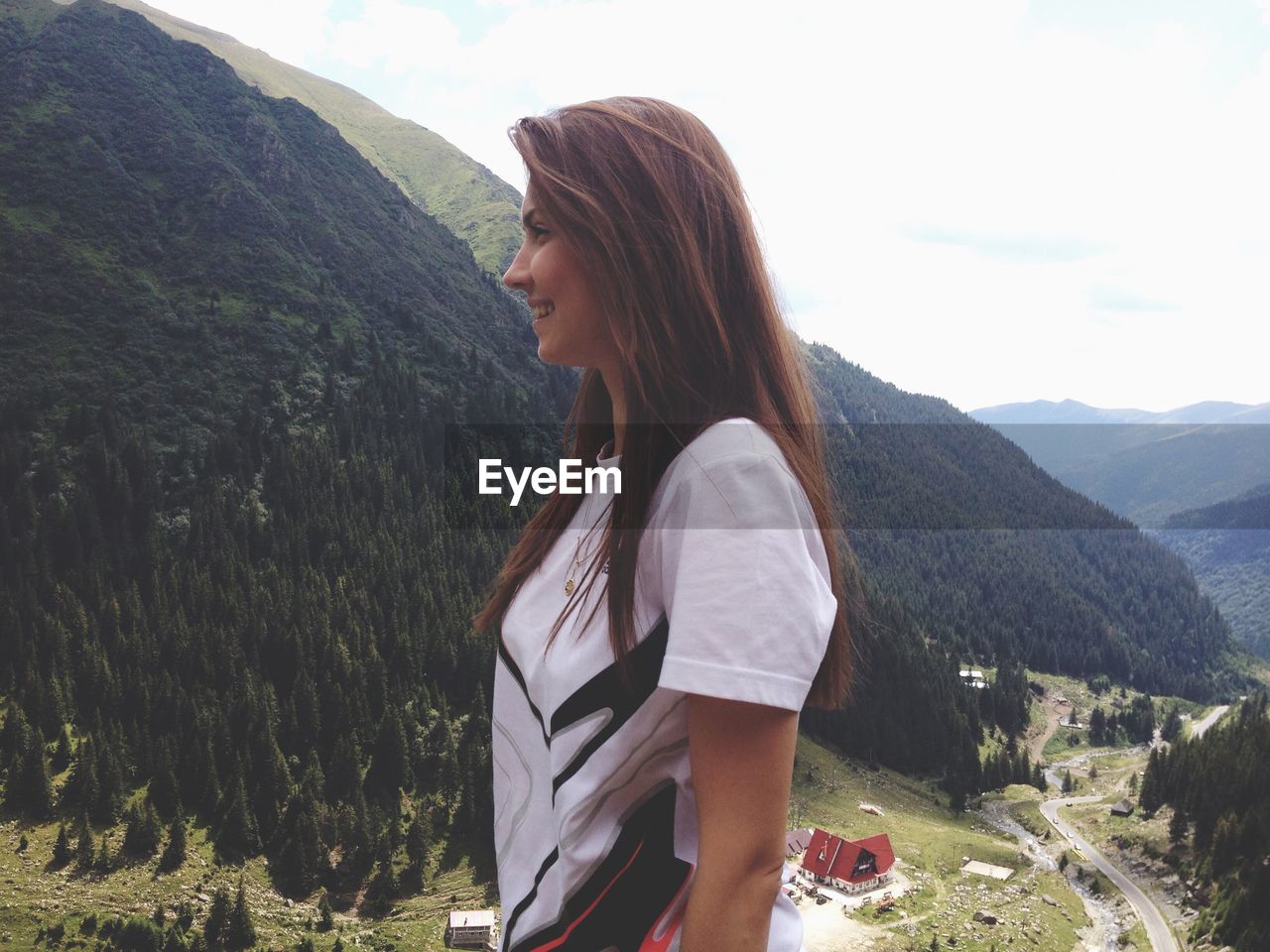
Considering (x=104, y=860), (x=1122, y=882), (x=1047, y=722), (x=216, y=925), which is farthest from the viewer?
(x=1047, y=722)

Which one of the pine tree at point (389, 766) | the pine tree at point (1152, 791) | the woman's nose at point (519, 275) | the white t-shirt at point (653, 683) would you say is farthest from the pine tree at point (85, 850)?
the pine tree at point (1152, 791)

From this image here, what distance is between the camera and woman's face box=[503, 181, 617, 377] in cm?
209

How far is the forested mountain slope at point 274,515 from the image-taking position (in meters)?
60.7

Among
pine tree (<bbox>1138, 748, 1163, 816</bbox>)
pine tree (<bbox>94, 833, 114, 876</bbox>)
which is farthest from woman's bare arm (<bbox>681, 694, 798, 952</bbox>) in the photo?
pine tree (<bbox>1138, 748, 1163, 816</bbox>)

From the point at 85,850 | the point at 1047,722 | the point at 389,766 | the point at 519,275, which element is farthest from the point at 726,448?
the point at 1047,722

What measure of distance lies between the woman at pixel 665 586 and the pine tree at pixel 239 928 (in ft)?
186

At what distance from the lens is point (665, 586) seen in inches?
69.7

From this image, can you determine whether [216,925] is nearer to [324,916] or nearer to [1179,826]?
[324,916]

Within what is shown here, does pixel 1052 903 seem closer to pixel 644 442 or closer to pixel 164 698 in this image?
pixel 164 698

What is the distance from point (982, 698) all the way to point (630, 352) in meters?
117

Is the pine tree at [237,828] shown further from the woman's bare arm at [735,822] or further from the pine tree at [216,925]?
the woman's bare arm at [735,822]

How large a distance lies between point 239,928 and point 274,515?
4097cm

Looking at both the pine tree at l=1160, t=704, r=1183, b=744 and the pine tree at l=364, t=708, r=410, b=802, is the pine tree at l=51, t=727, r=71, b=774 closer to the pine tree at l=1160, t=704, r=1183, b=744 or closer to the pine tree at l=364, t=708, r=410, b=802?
the pine tree at l=364, t=708, r=410, b=802

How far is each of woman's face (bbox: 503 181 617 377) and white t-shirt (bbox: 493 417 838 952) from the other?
30cm
